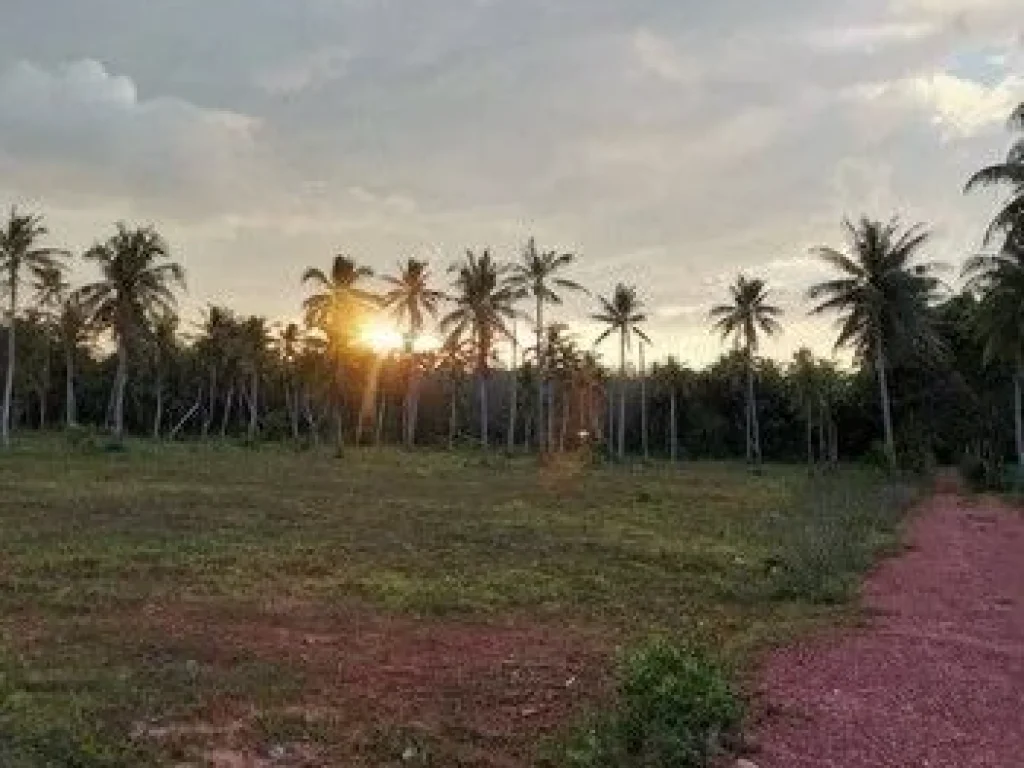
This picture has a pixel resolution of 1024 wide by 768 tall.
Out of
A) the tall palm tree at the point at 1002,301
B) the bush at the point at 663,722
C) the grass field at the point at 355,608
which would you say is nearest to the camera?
the bush at the point at 663,722

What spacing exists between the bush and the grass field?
624mm

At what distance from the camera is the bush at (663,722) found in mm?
9180

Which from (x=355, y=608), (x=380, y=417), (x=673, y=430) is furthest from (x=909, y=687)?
(x=380, y=417)

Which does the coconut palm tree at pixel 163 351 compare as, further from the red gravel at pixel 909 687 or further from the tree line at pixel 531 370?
the red gravel at pixel 909 687

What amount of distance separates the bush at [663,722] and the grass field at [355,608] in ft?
2.05

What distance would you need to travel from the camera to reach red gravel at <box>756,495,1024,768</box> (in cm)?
1011

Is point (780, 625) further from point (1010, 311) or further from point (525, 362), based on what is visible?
point (525, 362)

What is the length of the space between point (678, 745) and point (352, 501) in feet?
82.0

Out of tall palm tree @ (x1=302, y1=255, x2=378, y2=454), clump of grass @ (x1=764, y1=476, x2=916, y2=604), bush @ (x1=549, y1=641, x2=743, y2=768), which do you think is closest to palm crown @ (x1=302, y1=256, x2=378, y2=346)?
tall palm tree @ (x1=302, y1=255, x2=378, y2=454)

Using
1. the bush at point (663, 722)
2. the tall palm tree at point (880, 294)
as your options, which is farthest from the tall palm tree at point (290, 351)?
the bush at point (663, 722)

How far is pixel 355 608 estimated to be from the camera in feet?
52.6

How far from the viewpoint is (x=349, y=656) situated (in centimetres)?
1298

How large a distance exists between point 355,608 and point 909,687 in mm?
6656

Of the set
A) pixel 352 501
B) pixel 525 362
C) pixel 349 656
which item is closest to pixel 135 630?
pixel 349 656
